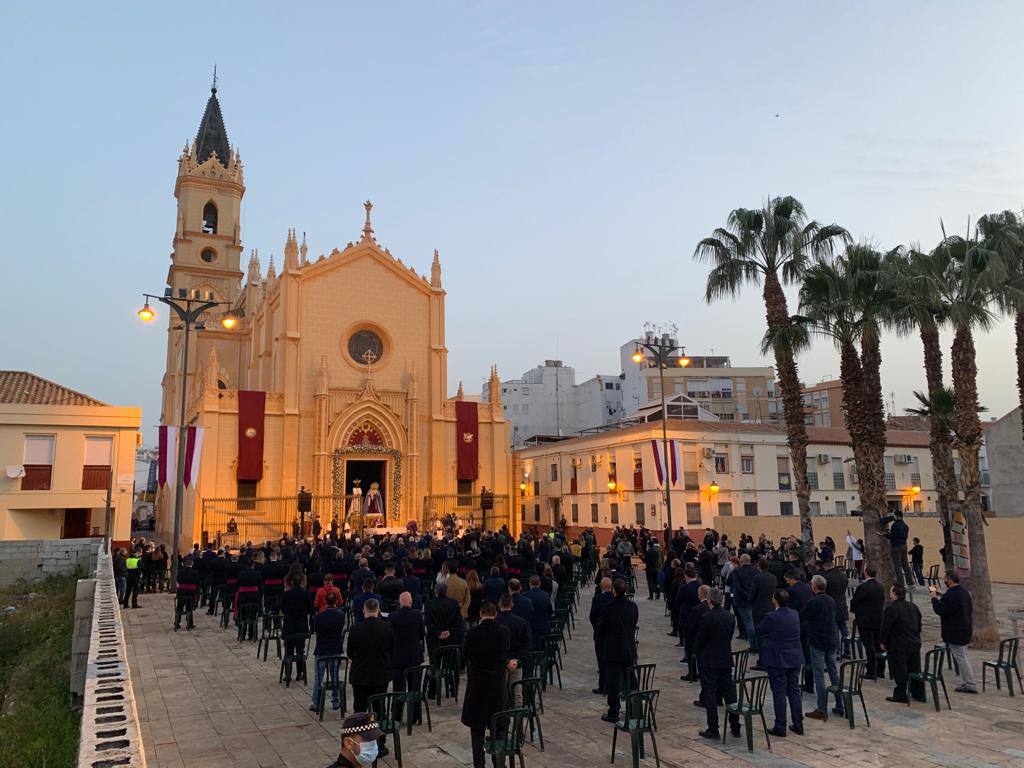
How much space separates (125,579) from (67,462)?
11635mm

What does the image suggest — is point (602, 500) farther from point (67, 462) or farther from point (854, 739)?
point (854, 739)

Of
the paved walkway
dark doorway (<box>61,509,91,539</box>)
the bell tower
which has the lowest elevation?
the paved walkway

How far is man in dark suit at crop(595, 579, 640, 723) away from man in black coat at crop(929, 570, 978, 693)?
447cm

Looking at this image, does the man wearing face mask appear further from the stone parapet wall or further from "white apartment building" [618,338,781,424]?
"white apartment building" [618,338,781,424]

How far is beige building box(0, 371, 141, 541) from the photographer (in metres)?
26.3

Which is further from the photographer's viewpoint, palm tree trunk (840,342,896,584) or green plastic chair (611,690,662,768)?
palm tree trunk (840,342,896,584)

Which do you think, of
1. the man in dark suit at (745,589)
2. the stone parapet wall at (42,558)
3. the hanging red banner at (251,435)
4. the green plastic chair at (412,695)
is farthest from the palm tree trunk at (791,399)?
the hanging red banner at (251,435)

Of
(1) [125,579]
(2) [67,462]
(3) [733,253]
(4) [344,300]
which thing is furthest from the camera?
(4) [344,300]

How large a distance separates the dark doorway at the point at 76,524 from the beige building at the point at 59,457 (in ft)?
4.43

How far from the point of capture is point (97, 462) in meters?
27.5

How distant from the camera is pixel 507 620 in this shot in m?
8.18

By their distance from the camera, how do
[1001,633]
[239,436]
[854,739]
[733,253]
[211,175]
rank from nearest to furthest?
[854,739] < [1001,633] < [733,253] < [239,436] < [211,175]

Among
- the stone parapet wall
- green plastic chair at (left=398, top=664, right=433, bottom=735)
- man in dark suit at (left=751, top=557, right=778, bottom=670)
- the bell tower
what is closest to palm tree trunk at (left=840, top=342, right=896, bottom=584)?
man in dark suit at (left=751, top=557, right=778, bottom=670)

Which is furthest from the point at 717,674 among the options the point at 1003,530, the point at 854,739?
the point at 1003,530
